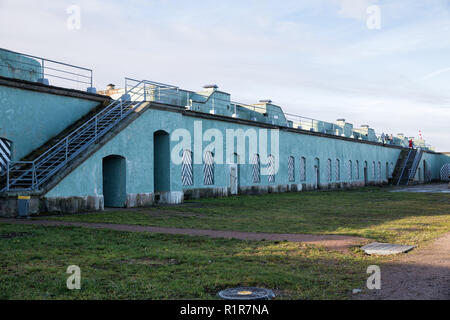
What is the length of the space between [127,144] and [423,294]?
15804 millimetres

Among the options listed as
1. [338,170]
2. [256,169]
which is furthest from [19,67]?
[338,170]

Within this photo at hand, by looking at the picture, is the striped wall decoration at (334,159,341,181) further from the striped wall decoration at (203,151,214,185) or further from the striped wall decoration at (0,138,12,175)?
the striped wall decoration at (0,138,12,175)

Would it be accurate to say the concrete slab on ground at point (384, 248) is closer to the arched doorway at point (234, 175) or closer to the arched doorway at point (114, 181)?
the arched doorway at point (114, 181)

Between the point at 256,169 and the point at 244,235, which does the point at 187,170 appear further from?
the point at 244,235

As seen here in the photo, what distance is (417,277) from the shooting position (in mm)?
7055

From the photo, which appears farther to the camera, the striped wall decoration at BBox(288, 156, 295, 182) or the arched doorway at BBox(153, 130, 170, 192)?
the striped wall decoration at BBox(288, 156, 295, 182)

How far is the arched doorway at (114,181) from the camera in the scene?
20.2 metres

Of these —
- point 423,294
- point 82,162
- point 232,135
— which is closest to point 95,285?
point 423,294

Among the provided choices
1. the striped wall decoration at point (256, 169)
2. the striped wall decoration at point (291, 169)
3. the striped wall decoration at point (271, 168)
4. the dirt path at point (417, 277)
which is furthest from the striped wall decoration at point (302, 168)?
the dirt path at point (417, 277)

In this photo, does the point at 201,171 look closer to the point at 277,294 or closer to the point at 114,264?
the point at 114,264

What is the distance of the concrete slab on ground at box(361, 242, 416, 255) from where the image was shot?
9.29m

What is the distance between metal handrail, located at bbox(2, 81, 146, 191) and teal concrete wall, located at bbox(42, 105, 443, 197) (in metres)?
0.52

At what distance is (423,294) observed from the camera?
19.7 ft

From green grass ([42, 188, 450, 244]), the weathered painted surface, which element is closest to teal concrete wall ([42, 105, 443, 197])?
the weathered painted surface
